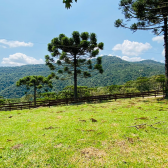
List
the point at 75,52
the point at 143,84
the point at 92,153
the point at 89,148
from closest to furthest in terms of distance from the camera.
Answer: the point at 92,153
the point at 89,148
the point at 75,52
the point at 143,84

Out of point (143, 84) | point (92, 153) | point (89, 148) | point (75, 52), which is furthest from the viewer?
point (143, 84)

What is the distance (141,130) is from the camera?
243 inches

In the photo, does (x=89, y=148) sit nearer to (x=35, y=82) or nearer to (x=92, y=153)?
(x=92, y=153)

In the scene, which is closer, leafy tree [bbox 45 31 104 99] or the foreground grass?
the foreground grass

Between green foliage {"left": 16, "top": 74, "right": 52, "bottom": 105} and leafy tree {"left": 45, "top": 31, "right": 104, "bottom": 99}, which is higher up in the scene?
leafy tree {"left": 45, "top": 31, "right": 104, "bottom": 99}

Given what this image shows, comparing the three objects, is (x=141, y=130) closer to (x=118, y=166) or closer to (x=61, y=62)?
(x=118, y=166)

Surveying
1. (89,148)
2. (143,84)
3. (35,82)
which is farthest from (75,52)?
(143,84)

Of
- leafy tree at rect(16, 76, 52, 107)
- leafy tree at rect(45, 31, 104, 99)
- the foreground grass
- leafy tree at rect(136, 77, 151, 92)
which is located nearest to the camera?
the foreground grass

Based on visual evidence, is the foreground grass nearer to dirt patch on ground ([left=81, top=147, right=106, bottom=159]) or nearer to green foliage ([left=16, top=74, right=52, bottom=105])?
dirt patch on ground ([left=81, top=147, right=106, bottom=159])

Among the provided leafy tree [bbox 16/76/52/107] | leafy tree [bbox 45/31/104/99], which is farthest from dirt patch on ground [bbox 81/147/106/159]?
leafy tree [bbox 16/76/52/107]

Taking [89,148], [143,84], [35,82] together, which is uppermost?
[35,82]

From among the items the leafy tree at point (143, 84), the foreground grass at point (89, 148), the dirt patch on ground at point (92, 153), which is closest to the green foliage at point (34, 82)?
the foreground grass at point (89, 148)

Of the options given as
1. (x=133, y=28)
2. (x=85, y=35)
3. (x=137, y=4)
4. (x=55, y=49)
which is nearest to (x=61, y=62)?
(x=55, y=49)

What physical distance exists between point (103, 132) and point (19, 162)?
388cm
